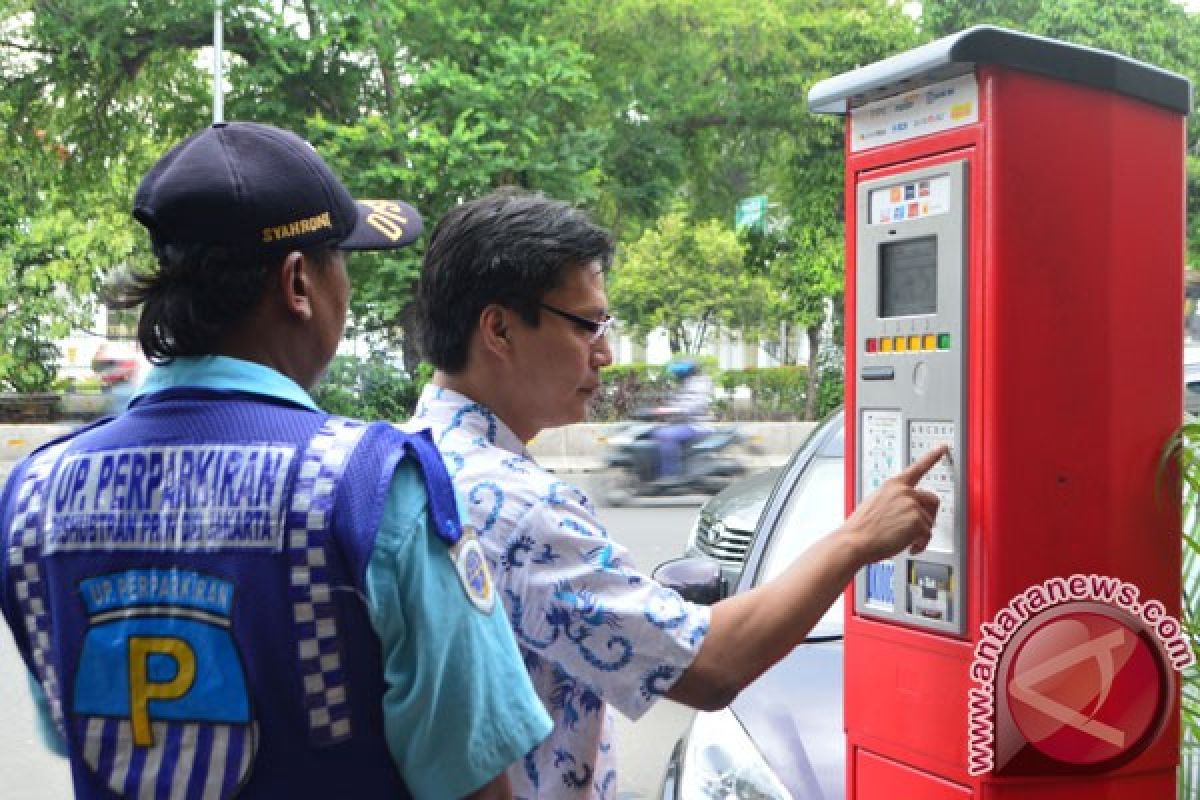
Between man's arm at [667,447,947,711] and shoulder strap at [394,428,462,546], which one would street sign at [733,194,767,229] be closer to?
man's arm at [667,447,947,711]

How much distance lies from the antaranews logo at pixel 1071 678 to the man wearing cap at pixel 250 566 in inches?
39.6

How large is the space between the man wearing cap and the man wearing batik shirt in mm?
341

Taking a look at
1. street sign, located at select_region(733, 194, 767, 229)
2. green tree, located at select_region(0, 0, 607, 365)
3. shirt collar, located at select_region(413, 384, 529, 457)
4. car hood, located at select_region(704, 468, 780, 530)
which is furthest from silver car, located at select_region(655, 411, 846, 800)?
street sign, located at select_region(733, 194, 767, 229)

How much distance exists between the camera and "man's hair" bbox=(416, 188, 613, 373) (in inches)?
72.0

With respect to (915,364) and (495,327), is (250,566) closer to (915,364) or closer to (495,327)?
(495,327)

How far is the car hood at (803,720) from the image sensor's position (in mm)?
2588

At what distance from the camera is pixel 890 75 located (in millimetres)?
2156

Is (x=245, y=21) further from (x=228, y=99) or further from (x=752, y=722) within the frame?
(x=752, y=722)

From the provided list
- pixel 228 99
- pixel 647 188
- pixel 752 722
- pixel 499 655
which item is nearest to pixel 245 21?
pixel 228 99

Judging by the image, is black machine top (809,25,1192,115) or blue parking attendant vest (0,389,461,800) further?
black machine top (809,25,1192,115)

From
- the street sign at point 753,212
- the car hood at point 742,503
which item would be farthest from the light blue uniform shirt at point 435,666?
the street sign at point 753,212

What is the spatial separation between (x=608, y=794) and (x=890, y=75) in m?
1.17

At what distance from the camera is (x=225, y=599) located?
1.23m

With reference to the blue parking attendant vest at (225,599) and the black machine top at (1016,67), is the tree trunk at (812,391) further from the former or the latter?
the blue parking attendant vest at (225,599)
